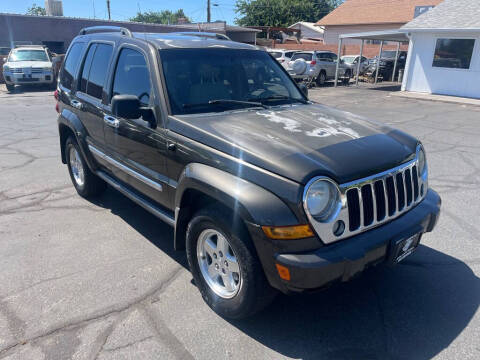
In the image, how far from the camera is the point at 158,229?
4367mm

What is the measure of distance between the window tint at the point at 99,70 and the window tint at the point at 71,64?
0.53m

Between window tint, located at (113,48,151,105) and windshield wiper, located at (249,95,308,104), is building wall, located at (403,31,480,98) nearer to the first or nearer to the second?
windshield wiper, located at (249,95,308,104)

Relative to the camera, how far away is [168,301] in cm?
313

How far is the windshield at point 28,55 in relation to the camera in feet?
59.7


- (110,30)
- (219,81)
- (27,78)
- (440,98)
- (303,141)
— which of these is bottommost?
(440,98)

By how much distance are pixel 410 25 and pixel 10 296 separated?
18.6 m

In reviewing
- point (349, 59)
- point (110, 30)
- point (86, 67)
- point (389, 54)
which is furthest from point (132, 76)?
point (389, 54)

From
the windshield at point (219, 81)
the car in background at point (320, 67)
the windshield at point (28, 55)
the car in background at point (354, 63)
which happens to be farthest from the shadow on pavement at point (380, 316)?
the car in background at point (354, 63)

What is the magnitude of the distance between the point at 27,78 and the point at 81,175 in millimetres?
15253

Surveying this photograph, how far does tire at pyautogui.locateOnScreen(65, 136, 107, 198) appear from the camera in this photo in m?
5.00

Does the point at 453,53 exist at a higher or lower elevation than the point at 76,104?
higher

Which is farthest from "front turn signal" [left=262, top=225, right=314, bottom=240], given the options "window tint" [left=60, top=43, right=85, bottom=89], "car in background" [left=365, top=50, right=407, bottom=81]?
"car in background" [left=365, top=50, right=407, bottom=81]

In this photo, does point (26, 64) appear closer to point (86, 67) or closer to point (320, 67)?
point (320, 67)

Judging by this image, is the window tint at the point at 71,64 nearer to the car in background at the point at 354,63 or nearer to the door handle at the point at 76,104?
the door handle at the point at 76,104
